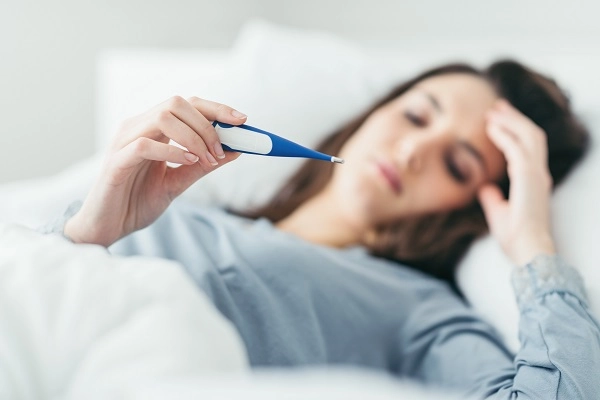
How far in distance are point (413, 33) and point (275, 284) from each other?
97 centimetres

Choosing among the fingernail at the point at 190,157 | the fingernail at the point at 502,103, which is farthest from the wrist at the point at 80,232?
the fingernail at the point at 502,103

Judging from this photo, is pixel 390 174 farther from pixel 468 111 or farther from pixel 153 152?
pixel 153 152

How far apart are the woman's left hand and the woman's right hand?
1.39 ft

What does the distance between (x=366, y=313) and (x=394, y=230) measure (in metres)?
0.20

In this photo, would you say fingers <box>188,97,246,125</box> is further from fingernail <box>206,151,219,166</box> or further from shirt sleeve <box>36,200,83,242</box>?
shirt sleeve <box>36,200,83,242</box>

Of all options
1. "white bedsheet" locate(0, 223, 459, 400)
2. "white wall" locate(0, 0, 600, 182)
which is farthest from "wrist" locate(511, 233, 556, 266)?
"white wall" locate(0, 0, 600, 182)

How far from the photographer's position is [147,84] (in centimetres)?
130

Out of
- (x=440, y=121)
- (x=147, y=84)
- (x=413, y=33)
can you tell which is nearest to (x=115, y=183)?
(x=440, y=121)

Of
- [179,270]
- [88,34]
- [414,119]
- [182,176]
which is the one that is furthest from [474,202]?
[88,34]

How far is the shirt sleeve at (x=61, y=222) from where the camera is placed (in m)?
0.69

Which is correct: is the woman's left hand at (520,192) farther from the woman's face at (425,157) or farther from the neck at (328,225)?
the neck at (328,225)

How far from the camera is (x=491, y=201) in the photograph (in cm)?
102

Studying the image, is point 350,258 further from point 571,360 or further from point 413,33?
point 413,33

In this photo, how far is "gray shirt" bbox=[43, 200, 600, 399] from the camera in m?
0.74
